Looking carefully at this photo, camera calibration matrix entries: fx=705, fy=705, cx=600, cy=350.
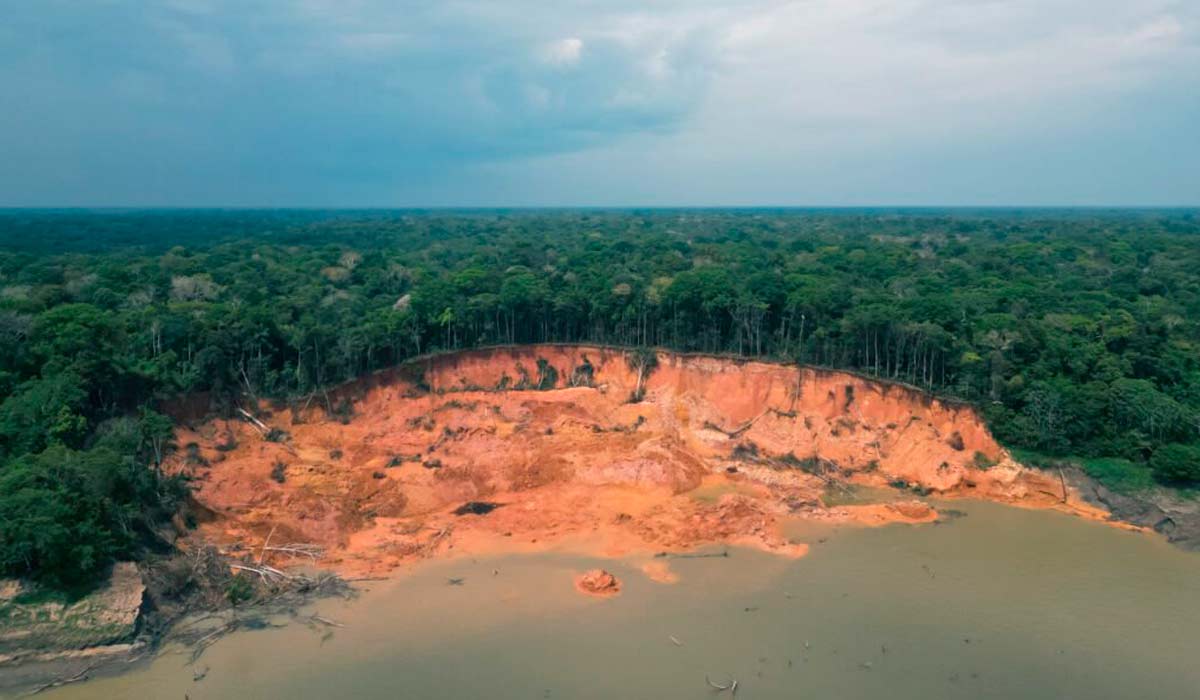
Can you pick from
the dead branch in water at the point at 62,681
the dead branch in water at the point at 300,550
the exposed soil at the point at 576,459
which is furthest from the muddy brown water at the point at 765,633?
the dead branch in water at the point at 300,550

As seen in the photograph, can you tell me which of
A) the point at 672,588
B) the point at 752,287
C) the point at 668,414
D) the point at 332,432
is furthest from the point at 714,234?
the point at 672,588

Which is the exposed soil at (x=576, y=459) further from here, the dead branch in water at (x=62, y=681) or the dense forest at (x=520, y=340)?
the dead branch in water at (x=62, y=681)

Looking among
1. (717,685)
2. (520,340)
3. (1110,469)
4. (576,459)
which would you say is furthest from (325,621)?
(1110,469)

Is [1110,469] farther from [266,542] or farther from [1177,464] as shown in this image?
[266,542]

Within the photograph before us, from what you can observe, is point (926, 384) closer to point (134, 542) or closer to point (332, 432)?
point (332, 432)

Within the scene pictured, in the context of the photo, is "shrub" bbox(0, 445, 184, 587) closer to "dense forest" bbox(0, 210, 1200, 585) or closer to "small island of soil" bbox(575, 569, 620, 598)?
"dense forest" bbox(0, 210, 1200, 585)

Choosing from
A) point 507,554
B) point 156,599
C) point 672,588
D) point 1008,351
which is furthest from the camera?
point 1008,351

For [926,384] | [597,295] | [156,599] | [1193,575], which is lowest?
[1193,575]

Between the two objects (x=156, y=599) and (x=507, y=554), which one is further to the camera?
(x=507, y=554)
